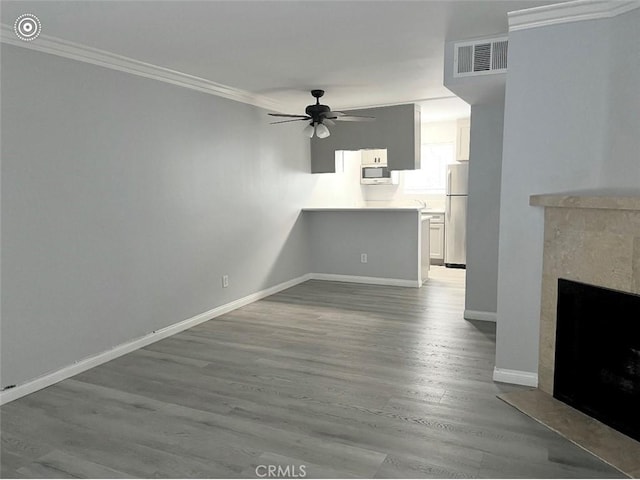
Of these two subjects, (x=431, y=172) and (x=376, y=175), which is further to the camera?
(x=431, y=172)

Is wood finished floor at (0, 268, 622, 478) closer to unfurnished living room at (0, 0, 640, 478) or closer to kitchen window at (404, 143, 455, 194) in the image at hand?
unfurnished living room at (0, 0, 640, 478)

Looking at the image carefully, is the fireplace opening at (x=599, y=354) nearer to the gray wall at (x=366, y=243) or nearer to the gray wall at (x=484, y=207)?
the gray wall at (x=484, y=207)

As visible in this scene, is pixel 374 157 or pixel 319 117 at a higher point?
pixel 319 117

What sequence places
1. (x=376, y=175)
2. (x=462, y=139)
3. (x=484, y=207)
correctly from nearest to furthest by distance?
1. (x=484, y=207)
2. (x=462, y=139)
3. (x=376, y=175)

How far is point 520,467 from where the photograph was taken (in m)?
2.22

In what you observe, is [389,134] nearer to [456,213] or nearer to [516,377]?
[456,213]

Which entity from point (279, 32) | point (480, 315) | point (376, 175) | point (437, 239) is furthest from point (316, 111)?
point (437, 239)

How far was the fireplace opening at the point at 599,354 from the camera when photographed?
2455mm

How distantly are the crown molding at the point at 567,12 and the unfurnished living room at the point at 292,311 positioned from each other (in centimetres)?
1

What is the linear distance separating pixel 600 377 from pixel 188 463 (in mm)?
2265

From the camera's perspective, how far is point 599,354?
104 inches

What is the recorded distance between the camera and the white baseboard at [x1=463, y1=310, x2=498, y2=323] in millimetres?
4617

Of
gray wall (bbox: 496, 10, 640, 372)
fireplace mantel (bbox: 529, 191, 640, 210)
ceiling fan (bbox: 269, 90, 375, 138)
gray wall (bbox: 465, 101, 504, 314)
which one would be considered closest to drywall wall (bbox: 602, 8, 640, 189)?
gray wall (bbox: 496, 10, 640, 372)

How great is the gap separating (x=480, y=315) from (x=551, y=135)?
7.41ft
